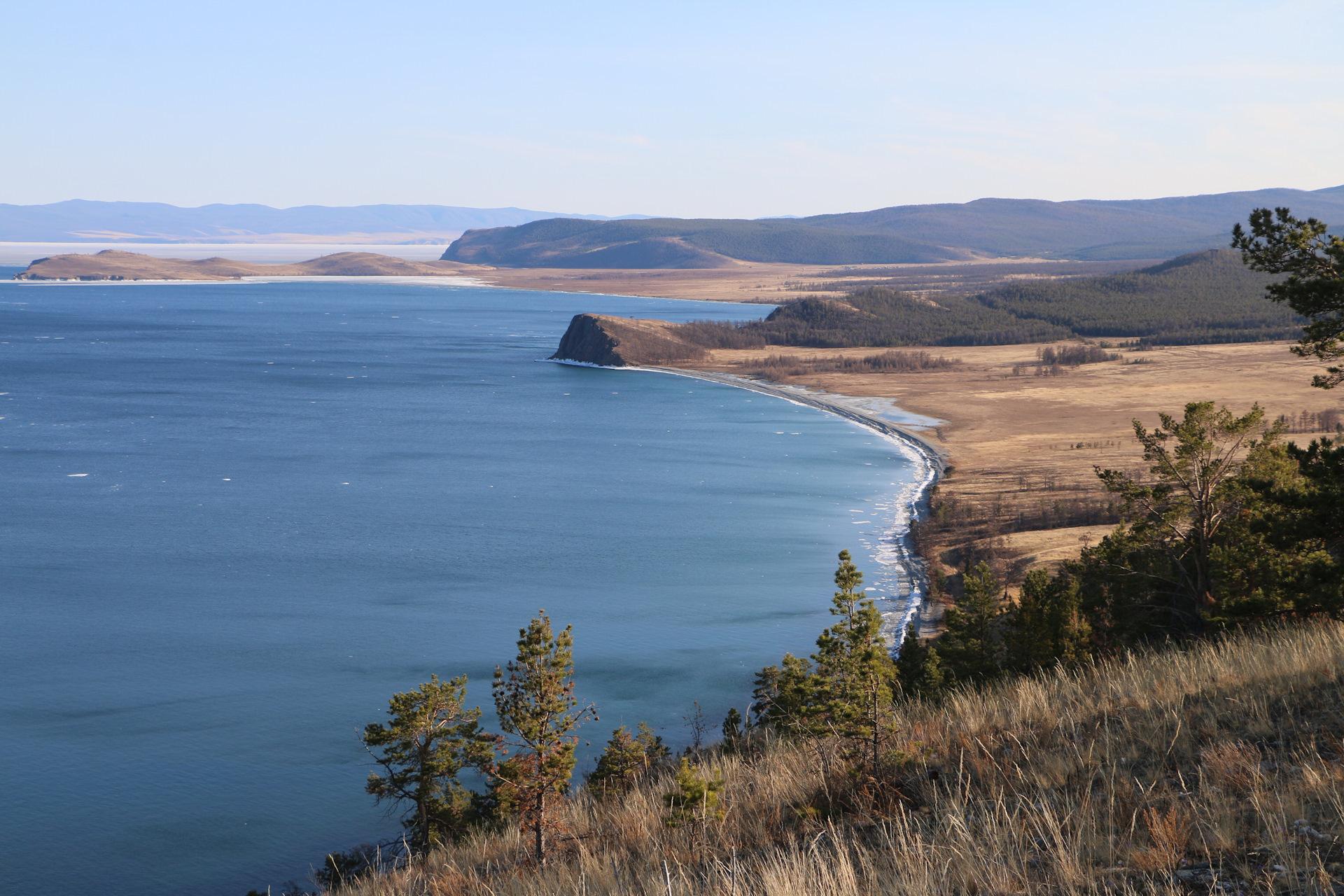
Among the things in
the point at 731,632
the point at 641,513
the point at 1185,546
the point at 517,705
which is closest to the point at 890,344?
the point at 641,513

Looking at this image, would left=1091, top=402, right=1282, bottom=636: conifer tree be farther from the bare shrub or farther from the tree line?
the bare shrub

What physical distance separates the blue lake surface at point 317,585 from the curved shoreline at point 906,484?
179 centimetres

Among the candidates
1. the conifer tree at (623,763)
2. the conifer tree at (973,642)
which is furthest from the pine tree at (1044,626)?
the conifer tree at (623,763)

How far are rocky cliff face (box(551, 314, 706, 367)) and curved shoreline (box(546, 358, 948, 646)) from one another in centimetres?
414

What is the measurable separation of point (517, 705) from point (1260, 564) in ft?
57.4

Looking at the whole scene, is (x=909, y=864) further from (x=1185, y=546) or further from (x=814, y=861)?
(x=1185, y=546)

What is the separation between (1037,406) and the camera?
111 metres

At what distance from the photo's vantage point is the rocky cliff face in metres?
166

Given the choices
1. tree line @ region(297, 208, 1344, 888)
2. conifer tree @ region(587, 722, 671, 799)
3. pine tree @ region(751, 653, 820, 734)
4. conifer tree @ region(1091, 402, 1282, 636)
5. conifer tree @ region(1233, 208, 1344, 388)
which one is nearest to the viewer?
tree line @ region(297, 208, 1344, 888)

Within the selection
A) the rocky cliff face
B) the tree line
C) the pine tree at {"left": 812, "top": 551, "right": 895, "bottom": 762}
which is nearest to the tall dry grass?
the pine tree at {"left": 812, "top": 551, "right": 895, "bottom": 762}

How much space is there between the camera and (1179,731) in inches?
306

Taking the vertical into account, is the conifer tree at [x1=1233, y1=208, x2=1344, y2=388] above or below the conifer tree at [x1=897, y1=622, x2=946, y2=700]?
above

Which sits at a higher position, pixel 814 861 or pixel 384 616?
pixel 814 861

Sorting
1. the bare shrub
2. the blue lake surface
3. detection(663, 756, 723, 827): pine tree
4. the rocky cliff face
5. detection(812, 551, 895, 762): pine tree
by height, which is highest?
the rocky cliff face
